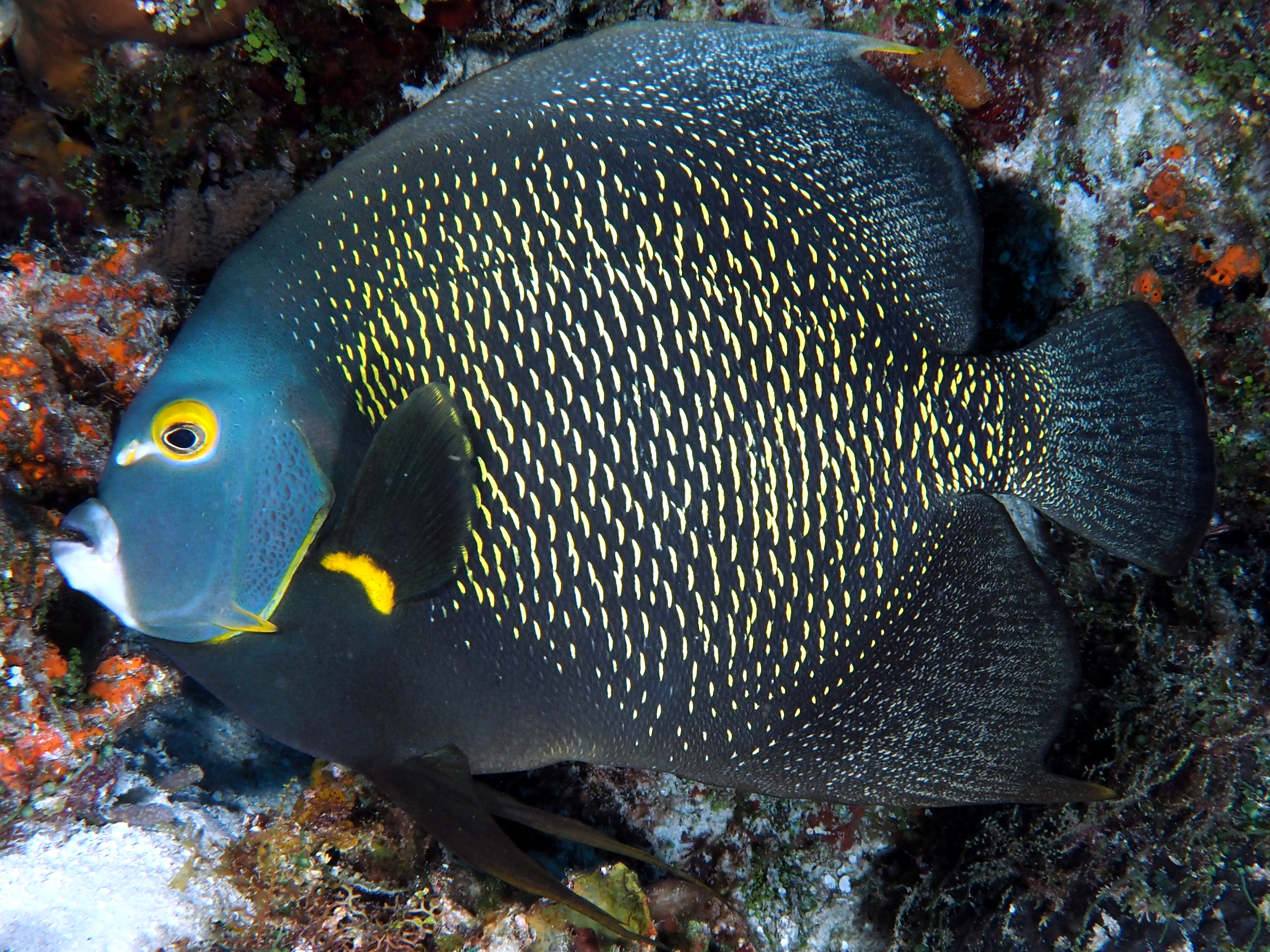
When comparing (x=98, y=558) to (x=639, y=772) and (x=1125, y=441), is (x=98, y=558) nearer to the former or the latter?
(x=639, y=772)

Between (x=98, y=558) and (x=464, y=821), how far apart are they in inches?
38.7

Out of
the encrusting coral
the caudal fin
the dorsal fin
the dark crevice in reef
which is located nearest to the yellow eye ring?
the dorsal fin

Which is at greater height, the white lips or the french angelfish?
the french angelfish

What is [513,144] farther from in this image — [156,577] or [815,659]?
[815,659]

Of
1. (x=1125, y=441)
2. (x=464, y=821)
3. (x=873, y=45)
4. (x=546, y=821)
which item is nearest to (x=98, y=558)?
(x=464, y=821)

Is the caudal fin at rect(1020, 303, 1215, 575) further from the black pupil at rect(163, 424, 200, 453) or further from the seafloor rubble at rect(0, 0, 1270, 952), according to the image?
the black pupil at rect(163, 424, 200, 453)

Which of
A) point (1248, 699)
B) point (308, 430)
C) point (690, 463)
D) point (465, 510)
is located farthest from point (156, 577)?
point (1248, 699)

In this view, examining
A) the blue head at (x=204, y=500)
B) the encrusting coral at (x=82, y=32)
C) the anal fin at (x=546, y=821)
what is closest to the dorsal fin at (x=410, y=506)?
the blue head at (x=204, y=500)

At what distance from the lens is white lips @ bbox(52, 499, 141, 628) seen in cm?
144

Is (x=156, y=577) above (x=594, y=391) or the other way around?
the other way around

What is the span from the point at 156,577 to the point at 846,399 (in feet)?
5.47

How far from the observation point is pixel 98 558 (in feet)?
4.80

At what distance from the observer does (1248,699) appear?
2.34m

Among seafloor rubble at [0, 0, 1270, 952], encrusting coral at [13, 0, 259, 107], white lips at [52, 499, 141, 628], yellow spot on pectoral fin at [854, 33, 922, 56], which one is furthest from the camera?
encrusting coral at [13, 0, 259, 107]
